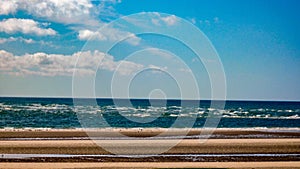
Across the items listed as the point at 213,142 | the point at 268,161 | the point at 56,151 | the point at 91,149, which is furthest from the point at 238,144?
the point at 56,151

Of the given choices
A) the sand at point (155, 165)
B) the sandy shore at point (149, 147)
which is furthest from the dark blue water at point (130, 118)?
the sand at point (155, 165)

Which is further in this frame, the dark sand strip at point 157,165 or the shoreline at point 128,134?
the shoreline at point 128,134

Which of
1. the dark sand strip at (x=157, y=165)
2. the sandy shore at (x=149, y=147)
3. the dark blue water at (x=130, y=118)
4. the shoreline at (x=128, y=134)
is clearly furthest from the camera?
the dark blue water at (x=130, y=118)

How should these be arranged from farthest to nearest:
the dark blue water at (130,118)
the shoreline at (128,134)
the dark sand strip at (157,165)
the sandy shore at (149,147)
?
the dark blue water at (130,118) → the shoreline at (128,134) → the sandy shore at (149,147) → the dark sand strip at (157,165)

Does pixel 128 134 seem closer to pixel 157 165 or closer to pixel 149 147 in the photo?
pixel 149 147

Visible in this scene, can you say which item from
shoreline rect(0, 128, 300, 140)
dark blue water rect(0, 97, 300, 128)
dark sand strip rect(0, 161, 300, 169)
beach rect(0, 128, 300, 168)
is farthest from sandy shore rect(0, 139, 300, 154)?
dark blue water rect(0, 97, 300, 128)

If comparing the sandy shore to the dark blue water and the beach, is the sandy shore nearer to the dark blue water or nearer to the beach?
the beach

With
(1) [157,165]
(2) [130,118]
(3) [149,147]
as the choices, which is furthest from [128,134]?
(2) [130,118]

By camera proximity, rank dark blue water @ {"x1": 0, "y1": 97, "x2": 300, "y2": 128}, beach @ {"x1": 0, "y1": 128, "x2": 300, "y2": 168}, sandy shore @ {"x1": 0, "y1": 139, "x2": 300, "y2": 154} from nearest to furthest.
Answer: beach @ {"x1": 0, "y1": 128, "x2": 300, "y2": 168}
sandy shore @ {"x1": 0, "y1": 139, "x2": 300, "y2": 154}
dark blue water @ {"x1": 0, "y1": 97, "x2": 300, "y2": 128}

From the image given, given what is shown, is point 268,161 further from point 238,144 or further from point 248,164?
point 238,144

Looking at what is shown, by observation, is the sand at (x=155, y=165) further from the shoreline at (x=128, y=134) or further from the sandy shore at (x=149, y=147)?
the shoreline at (x=128, y=134)

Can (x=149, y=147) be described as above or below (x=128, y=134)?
above

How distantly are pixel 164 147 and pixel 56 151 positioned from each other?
805 cm

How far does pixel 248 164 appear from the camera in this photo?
88.0 feet
